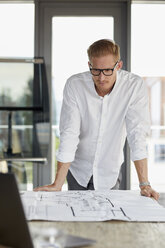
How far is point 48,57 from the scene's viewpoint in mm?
4367

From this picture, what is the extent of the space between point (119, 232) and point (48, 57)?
328cm

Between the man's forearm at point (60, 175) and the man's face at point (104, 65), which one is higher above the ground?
the man's face at point (104, 65)

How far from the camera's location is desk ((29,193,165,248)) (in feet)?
3.80

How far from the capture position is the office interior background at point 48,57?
4.30 m

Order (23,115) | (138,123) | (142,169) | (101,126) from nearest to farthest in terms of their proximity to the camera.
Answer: (142,169), (138,123), (101,126), (23,115)

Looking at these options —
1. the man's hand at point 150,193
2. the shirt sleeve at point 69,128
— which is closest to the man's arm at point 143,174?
the man's hand at point 150,193

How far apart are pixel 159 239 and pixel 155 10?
3560mm

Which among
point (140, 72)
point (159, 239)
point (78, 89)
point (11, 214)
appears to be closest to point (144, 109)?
point (78, 89)

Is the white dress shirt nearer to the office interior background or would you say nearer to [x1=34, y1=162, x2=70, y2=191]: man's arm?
[x1=34, y1=162, x2=70, y2=191]: man's arm

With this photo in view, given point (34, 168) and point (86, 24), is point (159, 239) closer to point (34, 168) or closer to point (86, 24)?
point (34, 168)

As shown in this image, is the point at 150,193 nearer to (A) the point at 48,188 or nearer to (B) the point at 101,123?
(A) the point at 48,188

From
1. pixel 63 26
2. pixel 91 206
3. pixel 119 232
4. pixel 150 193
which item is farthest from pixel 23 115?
pixel 119 232

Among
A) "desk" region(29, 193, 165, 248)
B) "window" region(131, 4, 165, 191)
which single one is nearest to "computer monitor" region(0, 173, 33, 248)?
"desk" region(29, 193, 165, 248)

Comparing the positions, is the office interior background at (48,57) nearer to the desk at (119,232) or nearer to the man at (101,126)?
the man at (101,126)
